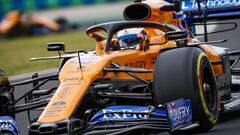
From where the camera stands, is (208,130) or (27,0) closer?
(208,130)

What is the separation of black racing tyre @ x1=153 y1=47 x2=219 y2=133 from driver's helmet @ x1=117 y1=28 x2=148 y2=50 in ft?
3.40

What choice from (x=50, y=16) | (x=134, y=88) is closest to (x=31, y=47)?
(x=50, y=16)

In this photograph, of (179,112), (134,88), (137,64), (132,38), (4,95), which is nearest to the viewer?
(179,112)

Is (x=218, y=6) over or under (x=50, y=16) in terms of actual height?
over

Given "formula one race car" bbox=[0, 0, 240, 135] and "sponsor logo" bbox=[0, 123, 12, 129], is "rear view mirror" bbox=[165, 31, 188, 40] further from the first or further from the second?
"sponsor logo" bbox=[0, 123, 12, 129]

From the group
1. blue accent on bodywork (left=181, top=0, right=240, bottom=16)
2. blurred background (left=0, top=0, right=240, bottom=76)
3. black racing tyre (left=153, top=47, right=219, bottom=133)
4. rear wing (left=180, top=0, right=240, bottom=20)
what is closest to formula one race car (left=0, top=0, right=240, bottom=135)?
black racing tyre (left=153, top=47, right=219, bottom=133)

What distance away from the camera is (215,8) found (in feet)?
34.2

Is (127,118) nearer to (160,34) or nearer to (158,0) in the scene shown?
(160,34)

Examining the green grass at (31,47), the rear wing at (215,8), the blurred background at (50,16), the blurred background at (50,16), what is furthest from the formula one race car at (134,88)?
the blurred background at (50,16)

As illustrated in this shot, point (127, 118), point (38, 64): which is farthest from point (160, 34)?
point (38, 64)

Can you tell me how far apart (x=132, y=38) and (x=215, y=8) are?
2202 millimetres

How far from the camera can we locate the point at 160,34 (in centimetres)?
884

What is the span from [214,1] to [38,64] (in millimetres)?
9155

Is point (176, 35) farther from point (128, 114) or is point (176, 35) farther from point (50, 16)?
point (50, 16)
